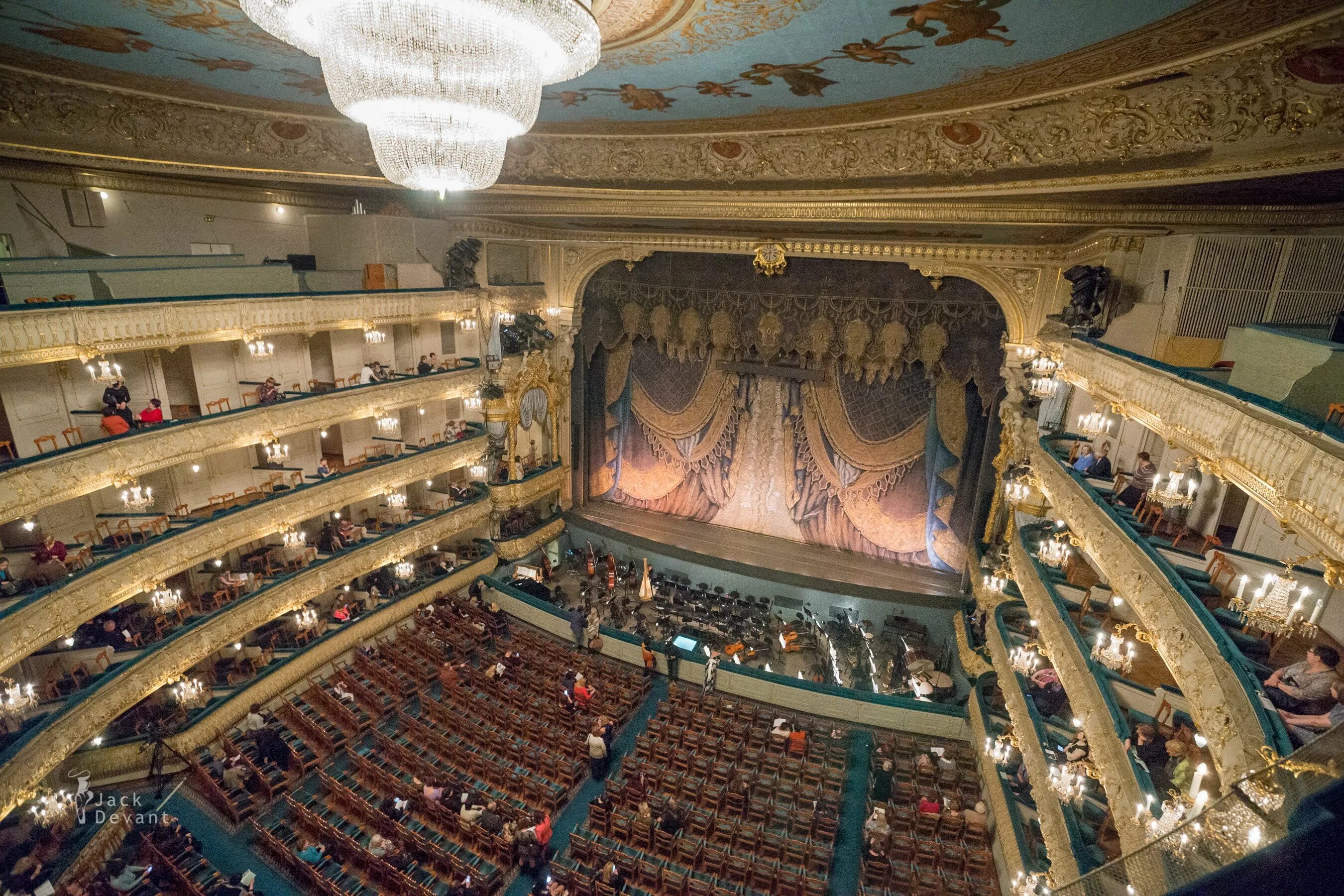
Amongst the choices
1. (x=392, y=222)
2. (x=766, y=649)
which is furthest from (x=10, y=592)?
(x=766, y=649)

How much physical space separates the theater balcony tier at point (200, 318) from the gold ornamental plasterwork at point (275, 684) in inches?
267

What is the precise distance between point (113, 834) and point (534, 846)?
21.9 ft

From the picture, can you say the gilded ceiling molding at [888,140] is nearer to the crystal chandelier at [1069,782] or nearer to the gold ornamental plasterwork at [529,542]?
the crystal chandelier at [1069,782]

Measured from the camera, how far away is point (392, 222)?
17188 mm

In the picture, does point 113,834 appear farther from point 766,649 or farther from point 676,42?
point 676,42

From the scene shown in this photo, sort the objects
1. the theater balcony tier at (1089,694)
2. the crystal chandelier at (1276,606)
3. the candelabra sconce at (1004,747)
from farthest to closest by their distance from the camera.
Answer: the candelabra sconce at (1004,747) → the theater balcony tier at (1089,694) → the crystal chandelier at (1276,606)

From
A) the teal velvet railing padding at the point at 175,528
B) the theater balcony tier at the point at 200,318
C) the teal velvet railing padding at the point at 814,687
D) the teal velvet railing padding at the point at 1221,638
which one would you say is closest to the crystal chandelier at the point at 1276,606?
the teal velvet railing padding at the point at 1221,638

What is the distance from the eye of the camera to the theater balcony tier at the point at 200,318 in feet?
30.5

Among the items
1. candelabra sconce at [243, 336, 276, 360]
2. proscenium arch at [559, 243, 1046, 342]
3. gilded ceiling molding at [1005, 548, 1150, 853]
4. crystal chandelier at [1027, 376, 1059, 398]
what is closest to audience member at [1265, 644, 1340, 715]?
gilded ceiling molding at [1005, 548, 1150, 853]

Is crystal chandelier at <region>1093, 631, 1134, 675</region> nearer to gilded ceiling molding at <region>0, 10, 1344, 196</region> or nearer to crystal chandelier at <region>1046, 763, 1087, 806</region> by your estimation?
crystal chandelier at <region>1046, 763, 1087, 806</region>

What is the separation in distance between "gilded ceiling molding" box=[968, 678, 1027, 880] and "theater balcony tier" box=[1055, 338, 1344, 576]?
6.00 metres

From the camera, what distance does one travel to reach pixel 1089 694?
7.13 metres

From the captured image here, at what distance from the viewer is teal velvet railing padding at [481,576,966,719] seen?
12695 millimetres

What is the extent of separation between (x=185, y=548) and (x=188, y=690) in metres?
2.58
